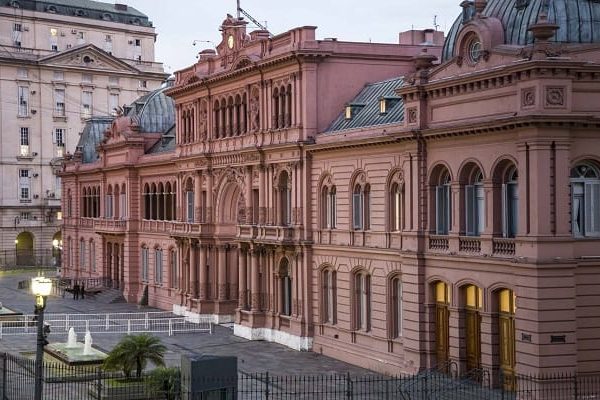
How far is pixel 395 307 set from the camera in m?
42.2

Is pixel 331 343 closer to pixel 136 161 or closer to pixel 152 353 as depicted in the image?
pixel 152 353

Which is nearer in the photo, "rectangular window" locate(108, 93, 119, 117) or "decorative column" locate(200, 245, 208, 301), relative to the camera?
"decorative column" locate(200, 245, 208, 301)

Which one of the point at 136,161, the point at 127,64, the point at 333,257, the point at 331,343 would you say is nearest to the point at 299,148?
the point at 333,257

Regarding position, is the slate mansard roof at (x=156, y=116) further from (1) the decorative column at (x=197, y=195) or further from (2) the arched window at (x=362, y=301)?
(2) the arched window at (x=362, y=301)

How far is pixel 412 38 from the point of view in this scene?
5447 centimetres

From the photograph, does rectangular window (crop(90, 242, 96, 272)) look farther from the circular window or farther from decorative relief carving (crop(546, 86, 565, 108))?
decorative relief carving (crop(546, 86, 565, 108))

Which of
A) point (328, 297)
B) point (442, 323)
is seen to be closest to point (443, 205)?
point (442, 323)

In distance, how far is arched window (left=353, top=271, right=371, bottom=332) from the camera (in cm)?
4434

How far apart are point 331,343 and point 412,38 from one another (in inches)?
660

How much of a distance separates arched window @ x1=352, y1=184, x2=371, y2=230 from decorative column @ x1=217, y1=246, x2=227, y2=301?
596 inches

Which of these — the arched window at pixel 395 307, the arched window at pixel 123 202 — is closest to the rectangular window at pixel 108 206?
the arched window at pixel 123 202

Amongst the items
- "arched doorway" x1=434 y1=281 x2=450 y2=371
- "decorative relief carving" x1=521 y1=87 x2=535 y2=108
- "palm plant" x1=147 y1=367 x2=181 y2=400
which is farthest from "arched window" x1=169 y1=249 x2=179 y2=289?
"decorative relief carving" x1=521 y1=87 x2=535 y2=108

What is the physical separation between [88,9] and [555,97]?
9135 centimetres

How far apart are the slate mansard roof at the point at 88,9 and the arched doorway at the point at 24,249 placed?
23565 millimetres
